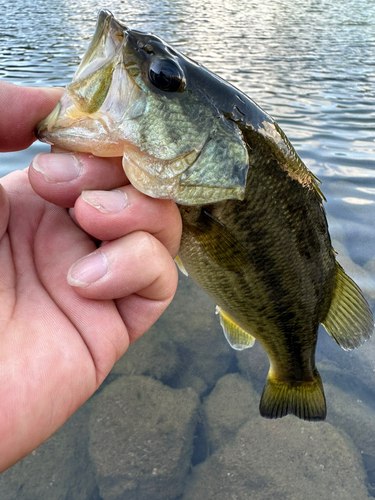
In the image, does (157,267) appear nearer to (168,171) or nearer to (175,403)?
(168,171)

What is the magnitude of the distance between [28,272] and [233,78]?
9.06 m

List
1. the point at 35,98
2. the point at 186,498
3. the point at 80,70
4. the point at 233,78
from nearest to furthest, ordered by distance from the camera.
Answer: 1. the point at 80,70
2. the point at 35,98
3. the point at 186,498
4. the point at 233,78

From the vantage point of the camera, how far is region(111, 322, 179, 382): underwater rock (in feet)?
8.87

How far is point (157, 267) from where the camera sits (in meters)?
1.41

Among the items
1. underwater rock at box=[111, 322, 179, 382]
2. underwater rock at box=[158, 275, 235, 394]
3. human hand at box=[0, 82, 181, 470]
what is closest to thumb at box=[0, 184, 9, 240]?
human hand at box=[0, 82, 181, 470]

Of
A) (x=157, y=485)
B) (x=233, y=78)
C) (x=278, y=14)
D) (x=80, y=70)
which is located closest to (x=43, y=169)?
(x=80, y=70)

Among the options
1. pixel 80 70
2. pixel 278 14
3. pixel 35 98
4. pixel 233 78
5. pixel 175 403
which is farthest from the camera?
pixel 278 14

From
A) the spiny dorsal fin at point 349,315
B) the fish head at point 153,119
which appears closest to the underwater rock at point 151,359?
the spiny dorsal fin at point 349,315

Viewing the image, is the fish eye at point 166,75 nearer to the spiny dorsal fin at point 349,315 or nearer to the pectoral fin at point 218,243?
the pectoral fin at point 218,243

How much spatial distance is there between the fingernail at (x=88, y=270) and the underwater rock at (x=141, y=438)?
52.3 inches

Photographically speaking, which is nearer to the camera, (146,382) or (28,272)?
(28,272)

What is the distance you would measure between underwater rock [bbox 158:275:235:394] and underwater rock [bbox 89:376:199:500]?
14cm

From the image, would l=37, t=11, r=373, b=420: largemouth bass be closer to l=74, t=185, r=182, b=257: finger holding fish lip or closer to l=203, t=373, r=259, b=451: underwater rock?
l=74, t=185, r=182, b=257: finger holding fish lip

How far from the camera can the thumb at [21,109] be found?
1.44 metres
